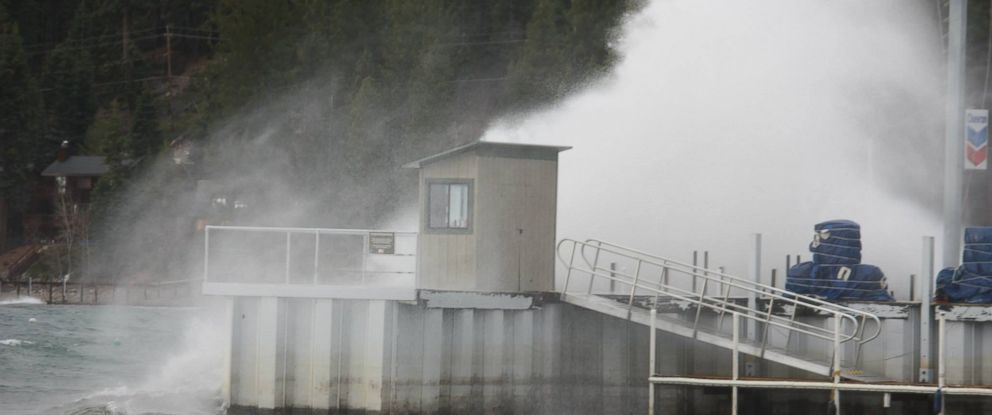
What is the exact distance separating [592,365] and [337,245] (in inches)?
1538

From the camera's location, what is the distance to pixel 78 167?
341 feet

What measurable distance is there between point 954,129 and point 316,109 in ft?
155

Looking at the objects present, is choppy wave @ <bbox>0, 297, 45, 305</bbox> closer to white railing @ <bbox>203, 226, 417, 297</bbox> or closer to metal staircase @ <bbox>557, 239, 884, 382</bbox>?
white railing @ <bbox>203, 226, 417, 297</bbox>

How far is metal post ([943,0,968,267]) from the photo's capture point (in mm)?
25062

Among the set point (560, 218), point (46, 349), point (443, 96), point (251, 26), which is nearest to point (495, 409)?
point (560, 218)

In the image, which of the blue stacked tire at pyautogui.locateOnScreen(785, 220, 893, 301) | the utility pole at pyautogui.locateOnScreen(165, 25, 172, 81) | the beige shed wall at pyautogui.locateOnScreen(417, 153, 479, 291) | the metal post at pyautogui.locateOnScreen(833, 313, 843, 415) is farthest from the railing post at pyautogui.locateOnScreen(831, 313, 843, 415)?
the utility pole at pyautogui.locateOnScreen(165, 25, 172, 81)

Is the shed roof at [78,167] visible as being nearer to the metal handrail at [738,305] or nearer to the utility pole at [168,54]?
the utility pole at [168,54]

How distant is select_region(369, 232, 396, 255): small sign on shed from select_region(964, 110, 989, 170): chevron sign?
11.2 meters

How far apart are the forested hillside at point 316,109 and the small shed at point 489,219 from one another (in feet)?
108

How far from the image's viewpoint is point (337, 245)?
61844mm

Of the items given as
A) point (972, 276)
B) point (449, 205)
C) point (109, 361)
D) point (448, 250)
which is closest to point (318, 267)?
point (448, 250)

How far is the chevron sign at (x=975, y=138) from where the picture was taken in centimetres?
2642

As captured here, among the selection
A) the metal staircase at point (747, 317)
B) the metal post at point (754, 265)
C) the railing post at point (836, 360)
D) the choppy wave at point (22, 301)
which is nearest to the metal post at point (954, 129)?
the metal staircase at point (747, 317)

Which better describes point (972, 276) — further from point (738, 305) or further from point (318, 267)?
point (318, 267)
